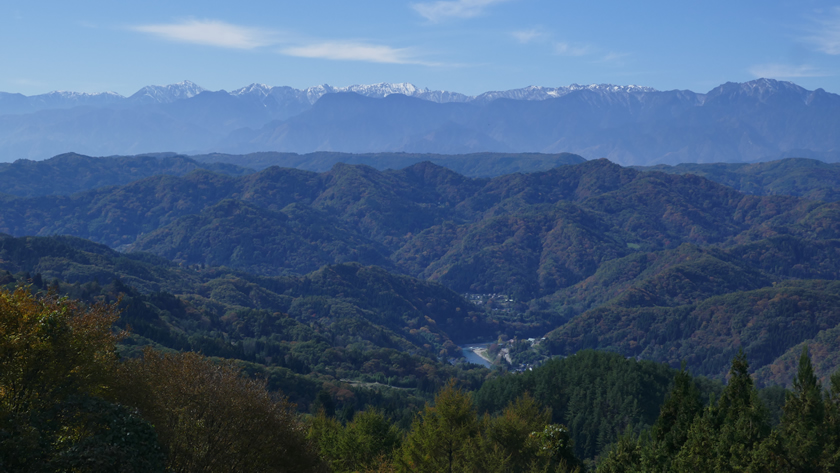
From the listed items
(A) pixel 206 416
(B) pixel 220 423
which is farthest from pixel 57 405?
(B) pixel 220 423

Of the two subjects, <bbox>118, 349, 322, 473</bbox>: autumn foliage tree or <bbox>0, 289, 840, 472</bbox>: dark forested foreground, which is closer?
<bbox>0, 289, 840, 472</bbox>: dark forested foreground

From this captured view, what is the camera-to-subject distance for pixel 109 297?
180 meters

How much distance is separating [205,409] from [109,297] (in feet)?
546

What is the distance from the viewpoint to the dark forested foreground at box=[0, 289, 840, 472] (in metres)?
23.4

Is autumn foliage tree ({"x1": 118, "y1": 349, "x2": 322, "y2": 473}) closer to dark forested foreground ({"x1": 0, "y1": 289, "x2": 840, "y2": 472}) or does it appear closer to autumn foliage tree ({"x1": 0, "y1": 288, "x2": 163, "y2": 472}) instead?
dark forested foreground ({"x1": 0, "y1": 289, "x2": 840, "y2": 472})

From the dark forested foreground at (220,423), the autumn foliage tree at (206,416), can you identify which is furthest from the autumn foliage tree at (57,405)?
the autumn foliage tree at (206,416)

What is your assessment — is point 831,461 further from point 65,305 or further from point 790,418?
point 65,305

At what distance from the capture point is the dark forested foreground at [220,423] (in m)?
23.4

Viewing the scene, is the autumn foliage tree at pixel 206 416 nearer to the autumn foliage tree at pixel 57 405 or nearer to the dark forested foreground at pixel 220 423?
the dark forested foreground at pixel 220 423

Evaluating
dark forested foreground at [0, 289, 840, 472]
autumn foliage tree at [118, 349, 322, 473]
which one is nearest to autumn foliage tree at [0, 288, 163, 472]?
dark forested foreground at [0, 289, 840, 472]

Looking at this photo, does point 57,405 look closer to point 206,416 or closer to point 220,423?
point 206,416

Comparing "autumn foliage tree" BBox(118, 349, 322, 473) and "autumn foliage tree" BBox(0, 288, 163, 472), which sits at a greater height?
"autumn foliage tree" BBox(0, 288, 163, 472)

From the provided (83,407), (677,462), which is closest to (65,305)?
(83,407)

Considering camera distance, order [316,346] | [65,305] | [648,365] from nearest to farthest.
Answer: [65,305], [648,365], [316,346]
